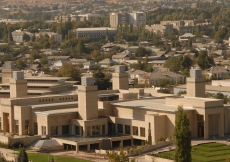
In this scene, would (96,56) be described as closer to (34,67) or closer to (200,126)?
(34,67)

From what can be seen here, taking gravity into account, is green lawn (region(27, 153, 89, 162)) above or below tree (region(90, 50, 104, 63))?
above

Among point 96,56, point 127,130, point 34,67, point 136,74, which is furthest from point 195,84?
point 96,56

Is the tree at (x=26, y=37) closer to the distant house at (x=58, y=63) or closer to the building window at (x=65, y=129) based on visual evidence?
the distant house at (x=58, y=63)

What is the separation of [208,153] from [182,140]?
3.72 meters

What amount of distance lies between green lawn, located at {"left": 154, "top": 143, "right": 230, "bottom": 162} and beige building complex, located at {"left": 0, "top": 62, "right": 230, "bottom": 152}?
73.2 inches

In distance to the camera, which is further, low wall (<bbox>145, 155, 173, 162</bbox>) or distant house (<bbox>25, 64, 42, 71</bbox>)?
distant house (<bbox>25, 64, 42, 71</bbox>)

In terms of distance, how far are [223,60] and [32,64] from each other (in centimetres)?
1836

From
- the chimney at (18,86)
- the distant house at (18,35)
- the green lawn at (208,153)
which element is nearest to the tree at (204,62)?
the chimney at (18,86)

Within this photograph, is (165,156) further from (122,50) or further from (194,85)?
(122,50)

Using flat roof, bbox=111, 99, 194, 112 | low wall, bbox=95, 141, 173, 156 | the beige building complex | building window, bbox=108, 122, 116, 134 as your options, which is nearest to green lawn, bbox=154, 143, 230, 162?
low wall, bbox=95, 141, 173, 156

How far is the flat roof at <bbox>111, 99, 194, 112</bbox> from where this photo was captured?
38959 mm

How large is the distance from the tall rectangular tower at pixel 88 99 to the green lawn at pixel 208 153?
5900mm

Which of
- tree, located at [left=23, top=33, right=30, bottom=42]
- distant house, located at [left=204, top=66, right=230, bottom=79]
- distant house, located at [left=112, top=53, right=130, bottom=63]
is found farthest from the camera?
tree, located at [left=23, top=33, right=30, bottom=42]

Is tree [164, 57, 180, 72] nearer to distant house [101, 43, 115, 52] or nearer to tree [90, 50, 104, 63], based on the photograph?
tree [90, 50, 104, 63]
